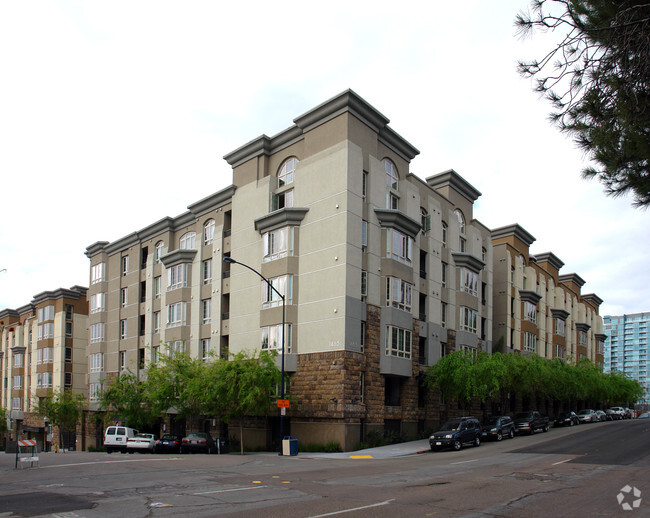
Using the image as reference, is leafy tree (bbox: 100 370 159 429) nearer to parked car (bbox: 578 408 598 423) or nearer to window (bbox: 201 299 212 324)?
window (bbox: 201 299 212 324)

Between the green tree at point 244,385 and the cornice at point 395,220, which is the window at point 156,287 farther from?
the cornice at point 395,220

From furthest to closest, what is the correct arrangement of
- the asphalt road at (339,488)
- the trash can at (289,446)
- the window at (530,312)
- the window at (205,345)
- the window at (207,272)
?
the window at (530,312) → the window at (207,272) → the window at (205,345) → the trash can at (289,446) → the asphalt road at (339,488)

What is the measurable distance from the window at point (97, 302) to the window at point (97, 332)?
163 cm

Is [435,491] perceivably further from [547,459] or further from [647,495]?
[547,459]

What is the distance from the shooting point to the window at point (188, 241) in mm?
49641

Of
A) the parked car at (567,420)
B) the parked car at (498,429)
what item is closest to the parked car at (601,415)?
the parked car at (567,420)

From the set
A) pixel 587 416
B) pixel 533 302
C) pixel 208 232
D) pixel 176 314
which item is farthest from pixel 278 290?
pixel 587 416

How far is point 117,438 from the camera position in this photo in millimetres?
39781

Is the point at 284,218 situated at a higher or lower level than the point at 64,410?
higher

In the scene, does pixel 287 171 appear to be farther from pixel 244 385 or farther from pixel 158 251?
pixel 158 251

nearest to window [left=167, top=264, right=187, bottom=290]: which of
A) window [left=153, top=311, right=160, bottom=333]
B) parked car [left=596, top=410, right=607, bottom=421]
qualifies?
window [left=153, top=311, right=160, bottom=333]

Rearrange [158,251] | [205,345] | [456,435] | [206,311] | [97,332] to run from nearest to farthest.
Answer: [456,435], [205,345], [206,311], [158,251], [97,332]

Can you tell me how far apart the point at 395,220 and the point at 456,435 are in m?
13.7

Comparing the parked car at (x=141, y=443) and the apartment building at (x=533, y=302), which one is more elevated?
the apartment building at (x=533, y=302)
